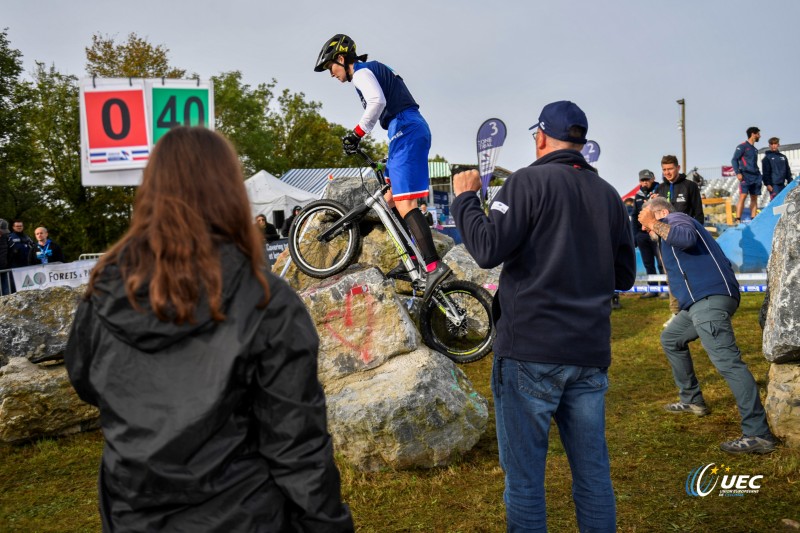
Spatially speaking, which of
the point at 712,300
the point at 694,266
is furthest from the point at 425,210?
the point at 712,300

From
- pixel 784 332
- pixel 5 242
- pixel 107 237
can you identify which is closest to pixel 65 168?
pixel 107 237

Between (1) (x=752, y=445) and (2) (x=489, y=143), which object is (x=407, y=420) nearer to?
(1) (x=752, y=445)

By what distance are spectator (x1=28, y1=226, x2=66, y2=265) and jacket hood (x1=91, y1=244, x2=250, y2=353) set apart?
12.5m

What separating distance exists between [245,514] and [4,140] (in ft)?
105

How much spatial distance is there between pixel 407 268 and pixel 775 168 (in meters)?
11.7

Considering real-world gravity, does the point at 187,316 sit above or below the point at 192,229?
below

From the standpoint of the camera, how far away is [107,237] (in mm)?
28266

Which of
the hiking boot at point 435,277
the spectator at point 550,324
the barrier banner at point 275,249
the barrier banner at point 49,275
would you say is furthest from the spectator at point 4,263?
the spectator at point 550,324

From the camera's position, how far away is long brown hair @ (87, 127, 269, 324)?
1.61 m

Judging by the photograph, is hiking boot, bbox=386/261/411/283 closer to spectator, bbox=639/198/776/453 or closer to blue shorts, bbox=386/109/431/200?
blue shorts, bbox=386/109/431/200

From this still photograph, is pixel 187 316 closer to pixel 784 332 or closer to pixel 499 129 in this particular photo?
pixel 784 332

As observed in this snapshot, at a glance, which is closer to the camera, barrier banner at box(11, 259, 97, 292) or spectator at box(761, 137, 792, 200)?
barrier banner at box(11, 259, 97, 292)

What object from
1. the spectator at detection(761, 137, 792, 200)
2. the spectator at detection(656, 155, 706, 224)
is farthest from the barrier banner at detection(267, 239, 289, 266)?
the spectator at detection(761, 137, 792, 200)

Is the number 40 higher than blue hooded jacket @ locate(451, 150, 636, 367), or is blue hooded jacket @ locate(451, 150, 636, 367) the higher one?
the number 40
